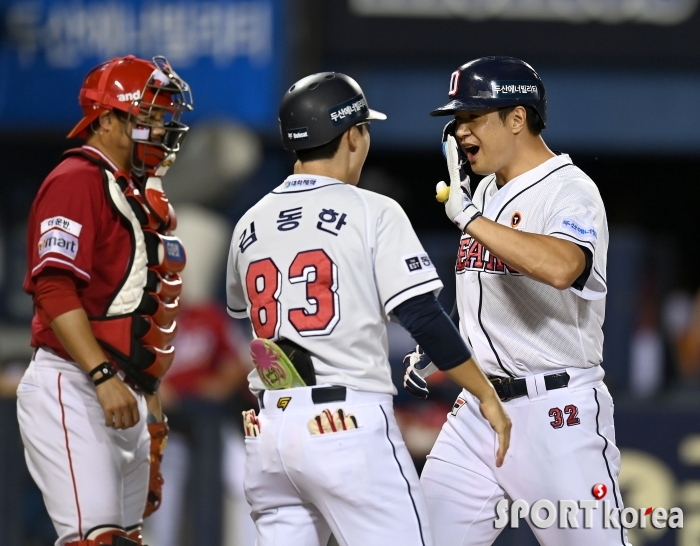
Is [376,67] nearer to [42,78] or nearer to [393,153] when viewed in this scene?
[393,153]

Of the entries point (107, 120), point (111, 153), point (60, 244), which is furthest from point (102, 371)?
point (107, 120)

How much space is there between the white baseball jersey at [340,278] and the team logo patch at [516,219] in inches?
19.5

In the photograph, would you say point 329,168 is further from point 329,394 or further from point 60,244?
point 60,244

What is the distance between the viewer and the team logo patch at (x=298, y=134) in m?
3.77

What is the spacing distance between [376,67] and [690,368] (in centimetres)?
352

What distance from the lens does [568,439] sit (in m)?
3.83

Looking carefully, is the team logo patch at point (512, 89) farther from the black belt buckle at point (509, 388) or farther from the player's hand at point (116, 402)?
the player's hand at point (116, 402)

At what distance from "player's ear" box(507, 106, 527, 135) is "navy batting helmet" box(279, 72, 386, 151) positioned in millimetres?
514

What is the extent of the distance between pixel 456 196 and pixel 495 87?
0.45m

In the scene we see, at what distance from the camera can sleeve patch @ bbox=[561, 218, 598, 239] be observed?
377 centimetres

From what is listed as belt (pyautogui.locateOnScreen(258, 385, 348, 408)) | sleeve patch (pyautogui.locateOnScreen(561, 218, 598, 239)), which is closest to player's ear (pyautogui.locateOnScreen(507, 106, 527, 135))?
sleeve patch (pyautogui.locateOnScreen(561, 218, 598, 239))

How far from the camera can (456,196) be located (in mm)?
3789

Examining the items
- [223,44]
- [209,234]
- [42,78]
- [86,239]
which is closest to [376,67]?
[223,44]

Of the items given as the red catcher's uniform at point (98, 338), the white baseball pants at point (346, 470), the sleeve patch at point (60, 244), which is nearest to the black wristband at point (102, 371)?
the red catcher's uniform at point (98, 338)
